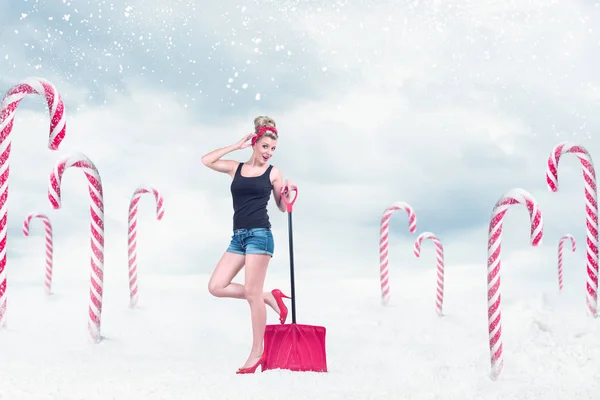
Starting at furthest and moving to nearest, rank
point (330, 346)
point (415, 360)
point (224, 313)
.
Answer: point (224, 313) < point (330, 346) < point (415, 360)

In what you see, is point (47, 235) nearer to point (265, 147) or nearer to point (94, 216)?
point (94, 216)

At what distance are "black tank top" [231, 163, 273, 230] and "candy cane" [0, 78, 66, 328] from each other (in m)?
2.34

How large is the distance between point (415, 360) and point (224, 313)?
11.5ft

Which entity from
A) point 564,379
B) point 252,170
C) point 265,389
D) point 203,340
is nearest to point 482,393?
point 564,379

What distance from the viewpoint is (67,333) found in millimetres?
8828

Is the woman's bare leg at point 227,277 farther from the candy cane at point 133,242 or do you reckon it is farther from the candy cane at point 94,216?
the candy cane at point 133,242

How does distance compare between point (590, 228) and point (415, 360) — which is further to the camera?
point (590, 228)

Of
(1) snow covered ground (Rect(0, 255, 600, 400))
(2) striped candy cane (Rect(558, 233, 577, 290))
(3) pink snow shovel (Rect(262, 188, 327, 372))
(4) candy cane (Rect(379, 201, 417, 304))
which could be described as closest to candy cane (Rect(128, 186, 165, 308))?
(1) snow covered ground (Rect(0, 255, 600, 400))

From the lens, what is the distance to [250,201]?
684cm

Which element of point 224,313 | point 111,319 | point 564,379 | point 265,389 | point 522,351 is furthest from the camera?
point 224,313

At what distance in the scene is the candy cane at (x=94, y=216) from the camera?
27.4ft

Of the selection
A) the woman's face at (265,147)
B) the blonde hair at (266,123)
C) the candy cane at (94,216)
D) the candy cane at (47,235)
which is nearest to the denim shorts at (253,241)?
the woman's face at (265,147)

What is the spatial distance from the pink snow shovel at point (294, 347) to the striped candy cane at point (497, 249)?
1698mm

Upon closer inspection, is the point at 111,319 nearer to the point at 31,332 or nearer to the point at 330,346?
the point at 31,332
